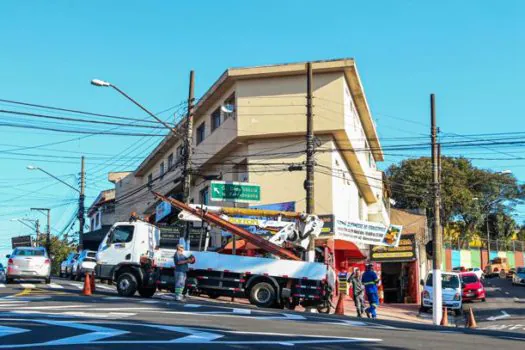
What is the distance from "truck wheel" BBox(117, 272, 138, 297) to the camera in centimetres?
1975

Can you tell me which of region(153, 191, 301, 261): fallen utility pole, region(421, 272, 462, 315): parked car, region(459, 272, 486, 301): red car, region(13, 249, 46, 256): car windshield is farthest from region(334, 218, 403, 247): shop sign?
region(13, 249, 46, 256): car windshield

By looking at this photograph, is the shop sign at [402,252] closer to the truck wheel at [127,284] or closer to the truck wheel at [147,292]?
the truck wheel at [147,292]

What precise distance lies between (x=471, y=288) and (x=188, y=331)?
2725 centimetres

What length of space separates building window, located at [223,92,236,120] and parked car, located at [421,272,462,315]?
39.8 ft

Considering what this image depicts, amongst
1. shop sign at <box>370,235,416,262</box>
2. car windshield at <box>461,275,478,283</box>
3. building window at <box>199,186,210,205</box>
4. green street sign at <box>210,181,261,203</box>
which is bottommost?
car windshield at <box>461,275,478,283</box>

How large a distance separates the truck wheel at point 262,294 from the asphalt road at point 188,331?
8.84ft

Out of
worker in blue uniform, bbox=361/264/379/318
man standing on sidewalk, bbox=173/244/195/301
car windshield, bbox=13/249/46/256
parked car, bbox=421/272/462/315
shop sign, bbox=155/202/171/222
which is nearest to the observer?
man standing on sidewalk, bbox=173/244/195/301

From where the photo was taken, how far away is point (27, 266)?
27094 millimetres

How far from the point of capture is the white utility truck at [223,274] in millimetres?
19328

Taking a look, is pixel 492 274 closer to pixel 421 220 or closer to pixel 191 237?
pixel 421 220

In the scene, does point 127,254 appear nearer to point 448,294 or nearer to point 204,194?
point 448,294

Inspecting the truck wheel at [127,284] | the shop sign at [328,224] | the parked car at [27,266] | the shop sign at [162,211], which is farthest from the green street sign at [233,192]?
the truck wheel at [127,284]

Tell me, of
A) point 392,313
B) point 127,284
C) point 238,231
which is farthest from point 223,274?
point 392,313

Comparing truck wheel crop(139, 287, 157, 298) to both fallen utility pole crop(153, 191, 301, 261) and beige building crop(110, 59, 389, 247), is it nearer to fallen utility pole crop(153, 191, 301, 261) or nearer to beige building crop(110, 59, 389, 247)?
fallen utility pole crop(153, 191, 301, 261)
